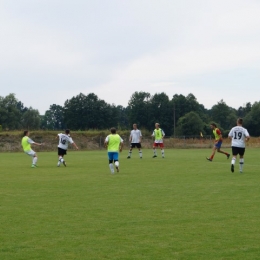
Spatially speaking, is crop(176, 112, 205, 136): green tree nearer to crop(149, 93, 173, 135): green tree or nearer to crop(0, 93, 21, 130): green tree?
crop(149, 93, 173, 135): green tree

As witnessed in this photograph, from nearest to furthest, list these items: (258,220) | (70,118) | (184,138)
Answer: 1. (258,220)
2. (184,138)
3. (70,118)

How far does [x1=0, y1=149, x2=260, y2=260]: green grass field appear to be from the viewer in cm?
741

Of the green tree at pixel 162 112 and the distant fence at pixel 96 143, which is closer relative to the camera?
the distant fence at pixel 96 143

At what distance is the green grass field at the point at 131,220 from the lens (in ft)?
24.3

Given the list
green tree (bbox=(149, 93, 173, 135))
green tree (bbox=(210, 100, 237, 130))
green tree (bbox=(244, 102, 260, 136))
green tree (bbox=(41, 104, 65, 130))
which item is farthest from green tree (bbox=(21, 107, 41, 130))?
green tree (bbox=(244, 102, 260, 136))

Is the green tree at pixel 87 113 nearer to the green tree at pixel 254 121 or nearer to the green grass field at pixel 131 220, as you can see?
the green tree at pixel 254 121

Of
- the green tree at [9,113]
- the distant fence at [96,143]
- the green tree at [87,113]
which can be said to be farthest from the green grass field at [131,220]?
the green tree at [9,113]

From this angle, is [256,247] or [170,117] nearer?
[256,247]

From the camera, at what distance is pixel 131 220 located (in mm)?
9680

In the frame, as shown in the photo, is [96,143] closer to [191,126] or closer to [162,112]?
[191,126]

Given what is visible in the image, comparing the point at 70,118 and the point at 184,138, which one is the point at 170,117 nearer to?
the point at 70,118

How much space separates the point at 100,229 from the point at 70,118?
123m

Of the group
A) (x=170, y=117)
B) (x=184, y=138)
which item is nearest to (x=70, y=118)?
(x=170, y=117)

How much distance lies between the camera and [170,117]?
131625mm
